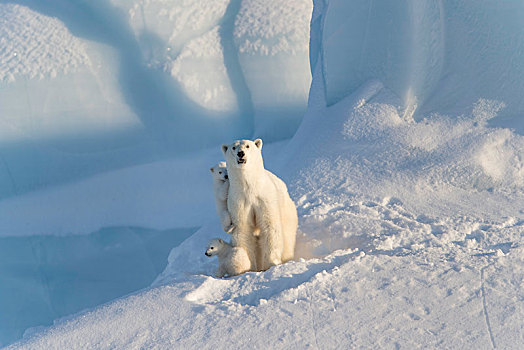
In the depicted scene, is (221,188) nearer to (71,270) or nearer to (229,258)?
(229,258)

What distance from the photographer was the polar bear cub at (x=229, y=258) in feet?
10.3

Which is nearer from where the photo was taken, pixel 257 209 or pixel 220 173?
pixel 257 209

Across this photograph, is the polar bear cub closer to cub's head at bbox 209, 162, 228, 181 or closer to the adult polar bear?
the adult polar bear

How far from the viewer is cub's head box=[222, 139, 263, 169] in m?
2.86

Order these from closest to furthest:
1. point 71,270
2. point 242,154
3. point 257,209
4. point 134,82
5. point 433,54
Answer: point 242,154, point 257,209, point 433,54, point 71,270, point 134,82

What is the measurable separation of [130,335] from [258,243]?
0.99 m

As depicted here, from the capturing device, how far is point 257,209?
121 inches

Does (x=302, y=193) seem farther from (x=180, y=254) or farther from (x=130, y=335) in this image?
(x=130, y=335)

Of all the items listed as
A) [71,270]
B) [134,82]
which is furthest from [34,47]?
[71,270]

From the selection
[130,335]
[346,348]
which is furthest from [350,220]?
[130,335]

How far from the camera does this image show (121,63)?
22.4ft

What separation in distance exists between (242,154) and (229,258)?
690 millimetres

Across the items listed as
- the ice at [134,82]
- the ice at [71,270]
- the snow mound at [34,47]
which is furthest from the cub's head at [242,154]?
the snow mound at [34,47]

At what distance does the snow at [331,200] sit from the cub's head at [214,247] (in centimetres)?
20
